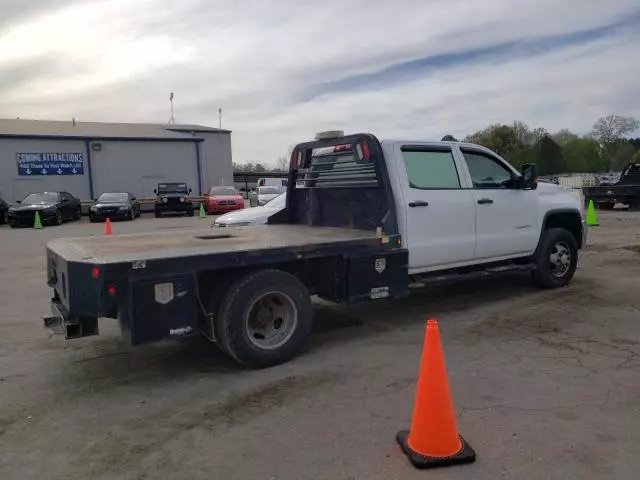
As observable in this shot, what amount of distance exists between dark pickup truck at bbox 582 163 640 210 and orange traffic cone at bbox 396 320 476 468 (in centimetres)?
2256

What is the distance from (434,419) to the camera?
11.0 ft

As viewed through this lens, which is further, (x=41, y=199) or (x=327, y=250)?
(x=41, y=199)

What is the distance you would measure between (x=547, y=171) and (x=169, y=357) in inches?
2092

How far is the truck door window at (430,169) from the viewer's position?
6.32 m

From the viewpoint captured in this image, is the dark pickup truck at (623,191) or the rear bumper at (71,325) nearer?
the rear bumper at (71,325)

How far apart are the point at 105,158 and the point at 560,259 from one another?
31423mm

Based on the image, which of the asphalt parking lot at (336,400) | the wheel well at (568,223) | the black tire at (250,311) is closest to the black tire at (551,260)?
the wheel well at (568,223)

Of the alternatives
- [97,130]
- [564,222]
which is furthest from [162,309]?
[97,130]

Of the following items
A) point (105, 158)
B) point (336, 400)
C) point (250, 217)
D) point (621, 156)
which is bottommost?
point (336, 400)

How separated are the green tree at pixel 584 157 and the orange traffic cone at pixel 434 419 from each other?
6052 centimetres

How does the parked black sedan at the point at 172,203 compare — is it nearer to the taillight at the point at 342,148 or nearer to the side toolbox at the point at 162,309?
the taillight at the point at 342,148

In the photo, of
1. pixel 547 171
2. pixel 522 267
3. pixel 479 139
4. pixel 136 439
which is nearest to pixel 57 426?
pixel 136 439

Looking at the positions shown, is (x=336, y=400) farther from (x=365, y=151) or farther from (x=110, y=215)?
(x=110, y=215)

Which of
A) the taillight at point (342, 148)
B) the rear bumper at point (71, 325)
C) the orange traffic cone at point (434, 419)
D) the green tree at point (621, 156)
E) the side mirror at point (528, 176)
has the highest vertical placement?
the green tree at point (621, 156)
